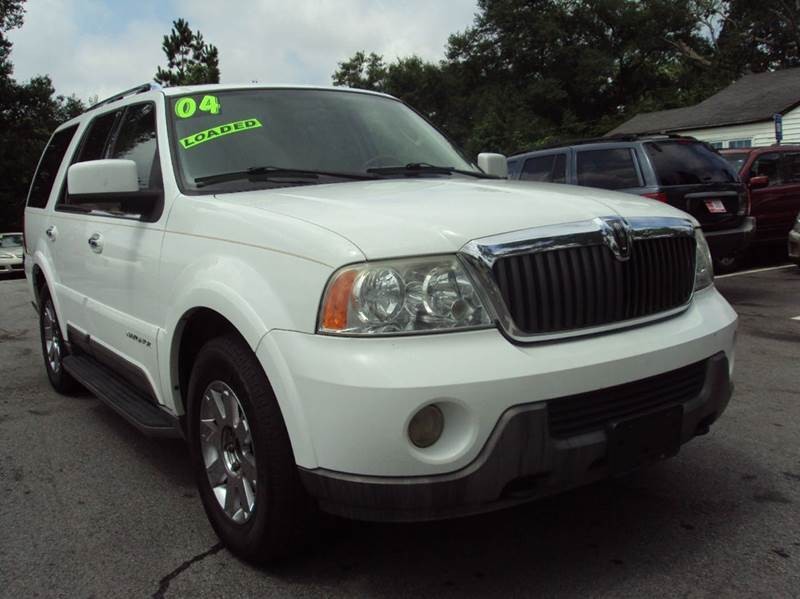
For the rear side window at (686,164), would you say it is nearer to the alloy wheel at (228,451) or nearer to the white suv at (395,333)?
→ the white suv at (395,333)

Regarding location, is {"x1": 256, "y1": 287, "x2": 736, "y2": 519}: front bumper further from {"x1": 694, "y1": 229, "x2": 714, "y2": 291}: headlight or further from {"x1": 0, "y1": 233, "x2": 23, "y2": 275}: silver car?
{"x1": 0, "y1": 233, "x2": 23, "y2": 275}: silver car

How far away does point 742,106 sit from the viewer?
31.3 meters

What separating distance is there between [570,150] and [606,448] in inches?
291

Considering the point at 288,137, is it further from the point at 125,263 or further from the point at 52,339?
the point at 52,339

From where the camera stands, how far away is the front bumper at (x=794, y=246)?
9.82 meters

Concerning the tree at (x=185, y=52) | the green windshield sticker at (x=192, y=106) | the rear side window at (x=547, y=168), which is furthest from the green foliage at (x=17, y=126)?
the green windshield sticker at (x=192, y=106)

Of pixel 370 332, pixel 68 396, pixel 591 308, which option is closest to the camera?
pixel 370 332

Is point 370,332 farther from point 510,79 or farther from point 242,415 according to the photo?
point 510,79

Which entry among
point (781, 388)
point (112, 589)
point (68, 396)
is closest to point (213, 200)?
point (112, 589)

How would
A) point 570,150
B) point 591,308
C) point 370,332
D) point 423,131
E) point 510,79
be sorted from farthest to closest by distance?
point 510,79 → point 570,150 → point 423,131 → point 591,308 → point 370,332

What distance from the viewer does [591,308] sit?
249cm

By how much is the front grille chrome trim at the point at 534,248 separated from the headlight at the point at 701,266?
0.39 meters

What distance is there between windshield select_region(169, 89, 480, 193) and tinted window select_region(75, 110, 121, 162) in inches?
35.2

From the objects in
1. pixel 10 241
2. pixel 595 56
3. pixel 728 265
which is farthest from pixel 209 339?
pixel 595 56
